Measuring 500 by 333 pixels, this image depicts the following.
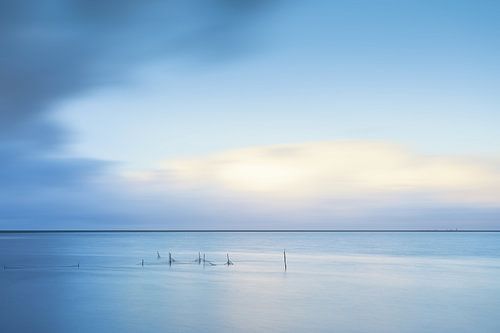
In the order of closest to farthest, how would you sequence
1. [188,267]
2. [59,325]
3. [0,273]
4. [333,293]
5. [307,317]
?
[59,325], [307,317], [333,293], [0,273], [188,267]

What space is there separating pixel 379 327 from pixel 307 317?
446cm

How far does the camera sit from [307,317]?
30688 millimetres

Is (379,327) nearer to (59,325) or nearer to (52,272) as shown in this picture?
(59,325)

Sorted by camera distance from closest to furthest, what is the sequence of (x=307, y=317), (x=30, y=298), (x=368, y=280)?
(x=307, y=317) → (x=30, y=298) → (x=368, y=280)

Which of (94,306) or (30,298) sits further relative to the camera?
(30,298)

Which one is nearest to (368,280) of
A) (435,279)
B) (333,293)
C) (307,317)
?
(435,279)

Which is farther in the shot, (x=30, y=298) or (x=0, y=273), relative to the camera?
(x=0, y=273)

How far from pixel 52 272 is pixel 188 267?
16554 millimetres

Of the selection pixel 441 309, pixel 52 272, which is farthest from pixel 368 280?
pixel 52 272

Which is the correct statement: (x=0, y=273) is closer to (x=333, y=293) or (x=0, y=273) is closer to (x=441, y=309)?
(x=333, y=293)

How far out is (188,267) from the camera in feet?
217

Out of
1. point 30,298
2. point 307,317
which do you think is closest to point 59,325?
point 30,298

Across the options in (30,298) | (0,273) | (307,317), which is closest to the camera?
(307,317)

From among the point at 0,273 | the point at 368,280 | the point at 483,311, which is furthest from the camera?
the point at 0,273
